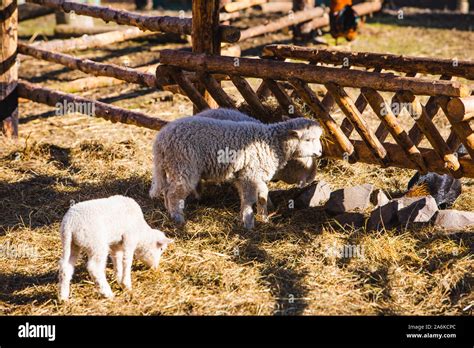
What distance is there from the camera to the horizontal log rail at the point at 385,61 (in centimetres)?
691

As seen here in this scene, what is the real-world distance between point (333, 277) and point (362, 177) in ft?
7.48

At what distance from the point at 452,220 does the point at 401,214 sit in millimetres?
418

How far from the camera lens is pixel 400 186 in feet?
24.9

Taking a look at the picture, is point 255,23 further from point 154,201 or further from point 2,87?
point 154,201

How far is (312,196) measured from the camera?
6.88 metres

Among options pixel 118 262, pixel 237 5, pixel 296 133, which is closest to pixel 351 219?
pixel 296 133

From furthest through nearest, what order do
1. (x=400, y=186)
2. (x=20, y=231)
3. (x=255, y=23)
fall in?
(x=255, y=23) → (x=400, y=186) → (x=20, y=231)

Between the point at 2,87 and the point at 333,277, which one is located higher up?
the point at 2,87

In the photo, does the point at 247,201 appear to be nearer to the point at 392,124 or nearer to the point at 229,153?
the point at 229,153

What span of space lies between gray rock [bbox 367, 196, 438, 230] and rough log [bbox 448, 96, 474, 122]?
999mm

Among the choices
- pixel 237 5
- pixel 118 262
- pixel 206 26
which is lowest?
pixel 118 262

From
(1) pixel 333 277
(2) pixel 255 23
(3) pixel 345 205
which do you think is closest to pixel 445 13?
(2) pixel 255 23

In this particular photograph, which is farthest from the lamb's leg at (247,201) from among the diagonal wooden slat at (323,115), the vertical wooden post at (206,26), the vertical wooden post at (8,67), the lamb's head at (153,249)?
the vertical wooden post at (8,67)

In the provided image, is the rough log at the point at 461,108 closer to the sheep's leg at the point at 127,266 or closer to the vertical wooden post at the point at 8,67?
the sheep's leg at the point at 127,266
